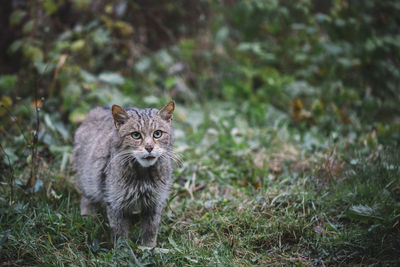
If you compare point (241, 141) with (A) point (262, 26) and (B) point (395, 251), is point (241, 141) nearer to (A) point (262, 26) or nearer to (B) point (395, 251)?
(B) point (395, 251)

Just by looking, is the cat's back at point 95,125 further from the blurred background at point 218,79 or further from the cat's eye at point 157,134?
the cat's eye at point 157,134

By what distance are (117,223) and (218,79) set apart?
4175 mm

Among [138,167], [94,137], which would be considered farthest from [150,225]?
[94,137]

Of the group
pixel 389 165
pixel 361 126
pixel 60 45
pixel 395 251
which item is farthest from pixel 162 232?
pixel 361 126

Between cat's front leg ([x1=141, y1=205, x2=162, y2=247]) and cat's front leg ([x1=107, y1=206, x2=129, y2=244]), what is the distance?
0.17 meters

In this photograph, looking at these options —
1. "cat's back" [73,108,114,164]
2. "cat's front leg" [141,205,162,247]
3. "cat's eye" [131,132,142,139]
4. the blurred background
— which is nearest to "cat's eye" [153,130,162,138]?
"cat's eye" [131,132,142,139]

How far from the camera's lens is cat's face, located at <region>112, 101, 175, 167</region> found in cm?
272

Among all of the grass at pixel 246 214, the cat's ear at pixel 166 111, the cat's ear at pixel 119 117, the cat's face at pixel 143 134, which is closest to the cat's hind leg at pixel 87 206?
the grass at pixel 246 214

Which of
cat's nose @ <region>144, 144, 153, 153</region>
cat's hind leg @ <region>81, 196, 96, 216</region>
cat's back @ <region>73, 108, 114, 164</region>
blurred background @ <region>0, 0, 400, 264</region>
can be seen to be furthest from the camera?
blurred background @ <region>0, 0, 400, 264</region>

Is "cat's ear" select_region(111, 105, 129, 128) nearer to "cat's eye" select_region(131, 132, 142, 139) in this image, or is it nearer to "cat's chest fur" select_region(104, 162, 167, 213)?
"cat's eye" select_region(131, 132, 142, 139)

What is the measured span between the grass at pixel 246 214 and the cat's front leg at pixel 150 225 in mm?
117

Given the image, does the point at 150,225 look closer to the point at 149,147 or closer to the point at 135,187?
the point at 135,187

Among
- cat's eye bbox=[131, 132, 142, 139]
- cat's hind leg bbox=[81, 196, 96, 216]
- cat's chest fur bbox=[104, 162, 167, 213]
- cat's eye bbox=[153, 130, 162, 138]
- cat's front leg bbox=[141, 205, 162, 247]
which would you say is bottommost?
cat's hind leg bbox=[81, 196, 96, 216]

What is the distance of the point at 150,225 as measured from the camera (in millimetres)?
2918
